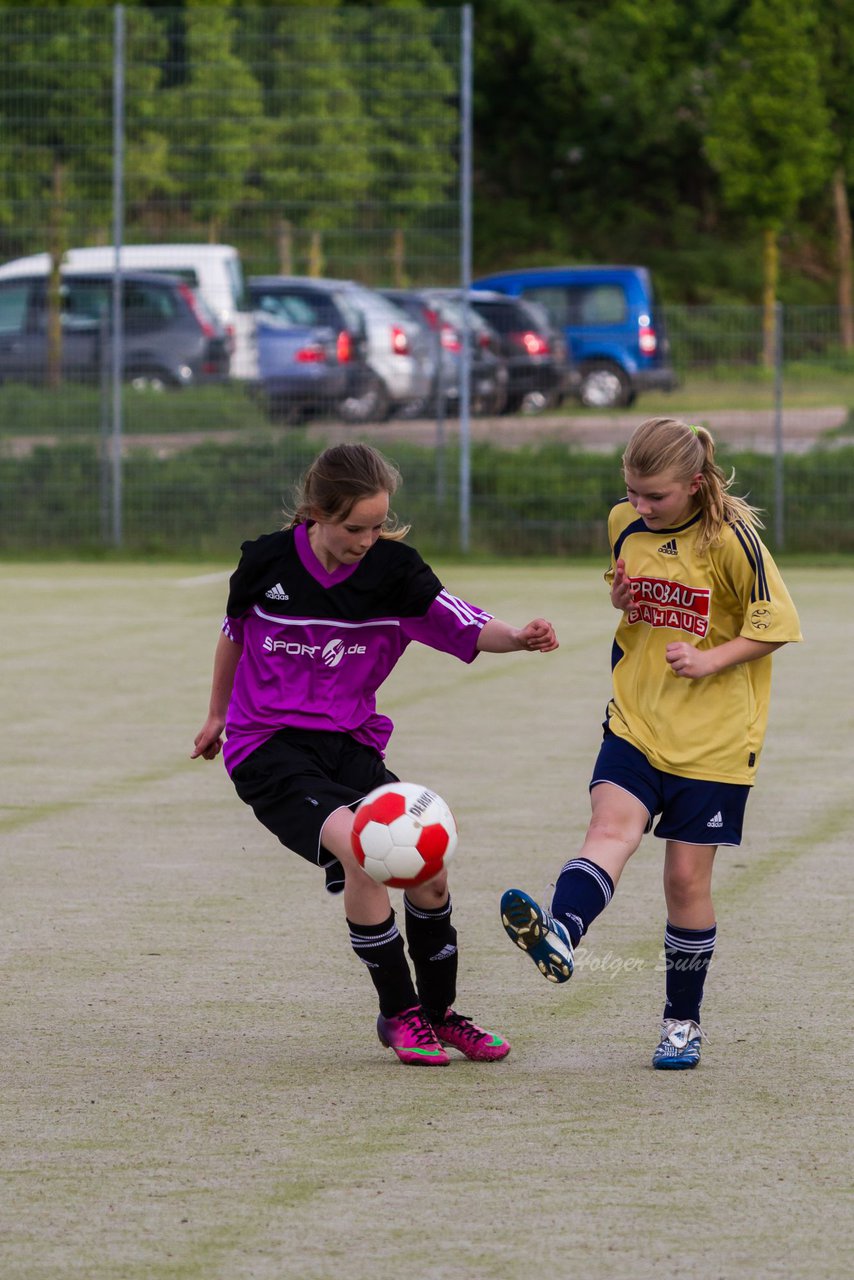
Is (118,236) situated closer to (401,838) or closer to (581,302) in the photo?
(581,302)

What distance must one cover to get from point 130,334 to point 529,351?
3966 mm

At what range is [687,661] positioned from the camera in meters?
4.70

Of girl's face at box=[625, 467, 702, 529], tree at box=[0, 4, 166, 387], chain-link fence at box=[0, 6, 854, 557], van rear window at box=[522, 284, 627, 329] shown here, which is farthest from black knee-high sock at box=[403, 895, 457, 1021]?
van rear window at box=[522, 284, 627, 329]

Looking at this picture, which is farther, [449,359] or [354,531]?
[449,359]

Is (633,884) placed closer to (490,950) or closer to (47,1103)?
(490,950)

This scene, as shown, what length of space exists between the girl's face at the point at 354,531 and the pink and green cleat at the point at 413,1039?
1.02 meters

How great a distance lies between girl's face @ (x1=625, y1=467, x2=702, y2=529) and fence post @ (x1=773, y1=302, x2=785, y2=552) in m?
14.2

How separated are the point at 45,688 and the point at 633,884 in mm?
5281

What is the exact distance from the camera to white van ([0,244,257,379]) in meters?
19.0

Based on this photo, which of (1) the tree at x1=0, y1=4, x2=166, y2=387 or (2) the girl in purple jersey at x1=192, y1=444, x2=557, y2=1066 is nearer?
(2) the girl in purple jersey at x1=192, y1=444, x2=557, y2=1066

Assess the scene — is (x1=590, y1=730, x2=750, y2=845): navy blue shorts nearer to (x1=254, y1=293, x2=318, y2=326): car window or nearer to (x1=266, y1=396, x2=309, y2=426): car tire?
(x1=266, y1=396, x2=309, y2=426): car tire

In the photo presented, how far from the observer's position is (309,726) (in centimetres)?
489

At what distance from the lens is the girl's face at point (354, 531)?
4770 mm

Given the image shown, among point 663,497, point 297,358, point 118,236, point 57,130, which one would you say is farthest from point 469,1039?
point 57,130
